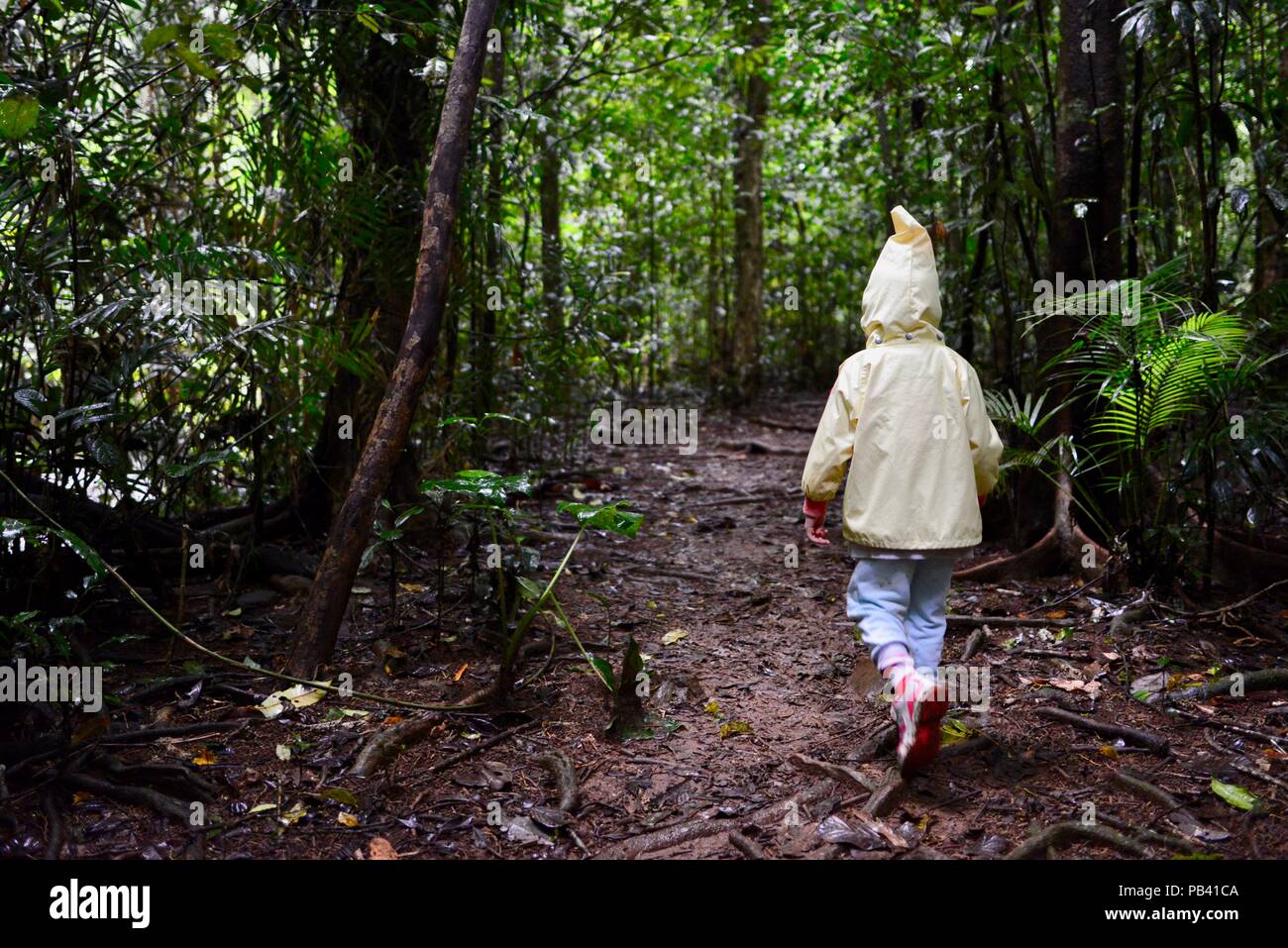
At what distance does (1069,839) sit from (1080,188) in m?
3.59

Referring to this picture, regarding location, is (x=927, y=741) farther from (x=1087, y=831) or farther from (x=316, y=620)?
(x=316, y=620)

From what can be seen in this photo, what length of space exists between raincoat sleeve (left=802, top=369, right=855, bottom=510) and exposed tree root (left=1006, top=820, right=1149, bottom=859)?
1.17 m

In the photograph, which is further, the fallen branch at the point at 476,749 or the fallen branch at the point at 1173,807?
the fallen branch at the point at 476,749

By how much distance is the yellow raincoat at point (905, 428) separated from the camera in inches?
124

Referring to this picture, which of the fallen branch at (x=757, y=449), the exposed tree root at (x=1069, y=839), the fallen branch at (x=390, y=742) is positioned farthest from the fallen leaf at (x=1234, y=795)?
the fallen branch at (x=757, y=449)

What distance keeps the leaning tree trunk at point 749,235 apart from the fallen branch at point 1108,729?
8.54m

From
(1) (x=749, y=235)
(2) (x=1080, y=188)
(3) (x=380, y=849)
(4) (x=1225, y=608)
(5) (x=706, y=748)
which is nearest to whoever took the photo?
(3) (x=380, y=849)

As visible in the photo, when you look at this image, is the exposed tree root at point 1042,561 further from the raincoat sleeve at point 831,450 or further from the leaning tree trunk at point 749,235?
the leaning tree trunk at point 749,235

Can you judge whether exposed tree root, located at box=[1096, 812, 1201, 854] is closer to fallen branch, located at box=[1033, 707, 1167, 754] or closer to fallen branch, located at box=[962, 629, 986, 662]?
fallen branch, located at box=[1033, 707, 1167, 754]

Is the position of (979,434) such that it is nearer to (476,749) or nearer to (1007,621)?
(1007,621)

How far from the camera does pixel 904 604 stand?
322 centimetres

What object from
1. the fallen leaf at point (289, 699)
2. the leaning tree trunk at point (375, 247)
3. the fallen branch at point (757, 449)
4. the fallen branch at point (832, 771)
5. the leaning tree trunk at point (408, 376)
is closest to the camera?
the fallen branch at point (832, 771)

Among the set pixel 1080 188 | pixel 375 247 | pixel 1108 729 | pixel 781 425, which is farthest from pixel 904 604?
pixel 781 425

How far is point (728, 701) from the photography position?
3.87 m
